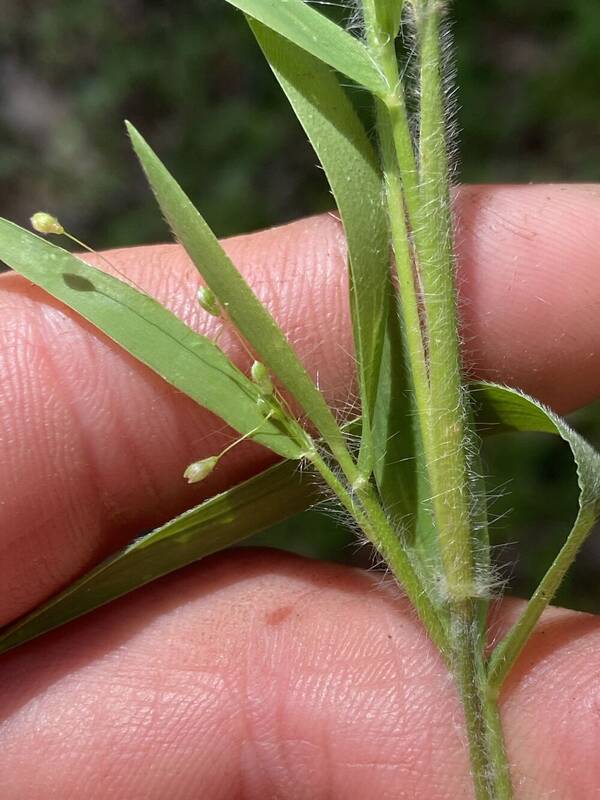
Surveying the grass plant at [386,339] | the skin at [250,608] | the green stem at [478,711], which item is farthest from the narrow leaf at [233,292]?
the green stem at [478,711]

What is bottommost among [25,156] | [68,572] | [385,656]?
[385,656]

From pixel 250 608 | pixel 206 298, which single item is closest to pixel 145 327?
pixel 206 298

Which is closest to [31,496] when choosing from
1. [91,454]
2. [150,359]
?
[91,454]

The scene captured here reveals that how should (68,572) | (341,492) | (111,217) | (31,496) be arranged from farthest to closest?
(111,217)
(68,572)
(31,496)
(341,492)

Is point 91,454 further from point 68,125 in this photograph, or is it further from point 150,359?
point 68,125

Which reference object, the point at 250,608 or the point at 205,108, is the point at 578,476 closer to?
the point at 250,608

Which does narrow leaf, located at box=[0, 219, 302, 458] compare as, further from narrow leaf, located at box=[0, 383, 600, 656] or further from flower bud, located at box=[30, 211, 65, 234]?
narrow leaf, located at box=[0, 383, 600, 656]
